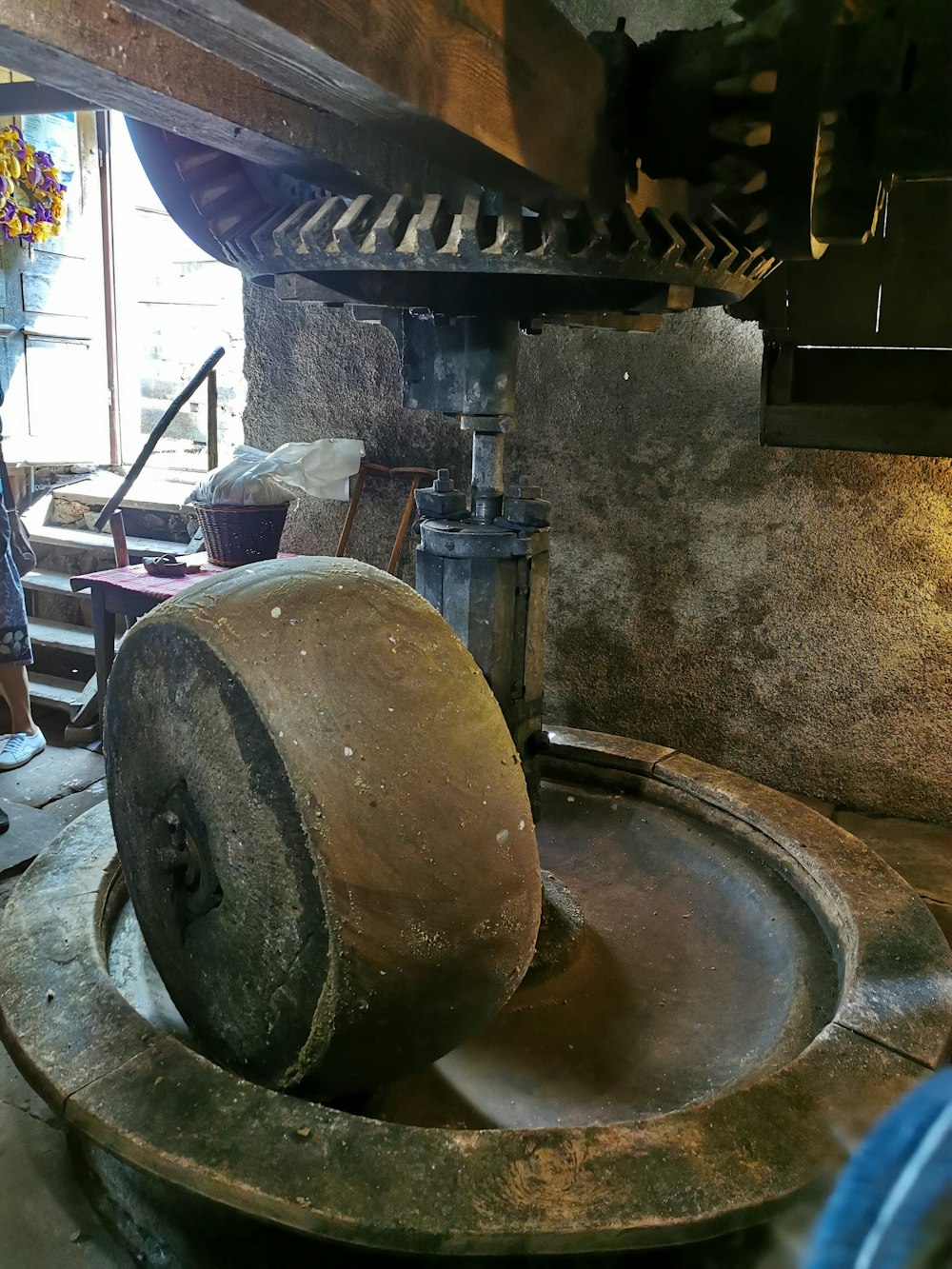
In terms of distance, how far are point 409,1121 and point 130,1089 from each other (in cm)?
65

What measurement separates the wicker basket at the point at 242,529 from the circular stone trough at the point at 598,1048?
200 centimetres

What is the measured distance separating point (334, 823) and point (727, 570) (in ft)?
8.68

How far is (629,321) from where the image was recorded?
8.10 ft

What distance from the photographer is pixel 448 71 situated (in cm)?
127

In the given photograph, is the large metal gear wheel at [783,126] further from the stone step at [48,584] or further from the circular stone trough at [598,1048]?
the stone step at [48,584]

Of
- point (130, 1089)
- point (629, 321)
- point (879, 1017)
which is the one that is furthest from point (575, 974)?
point (629, 321)

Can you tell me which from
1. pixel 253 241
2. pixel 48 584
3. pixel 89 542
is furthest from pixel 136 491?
pixel 253 241

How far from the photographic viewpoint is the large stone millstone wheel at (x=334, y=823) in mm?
1587

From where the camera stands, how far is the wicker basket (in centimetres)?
453

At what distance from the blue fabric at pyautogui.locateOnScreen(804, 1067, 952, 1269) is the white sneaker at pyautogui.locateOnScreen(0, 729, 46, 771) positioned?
4749mm

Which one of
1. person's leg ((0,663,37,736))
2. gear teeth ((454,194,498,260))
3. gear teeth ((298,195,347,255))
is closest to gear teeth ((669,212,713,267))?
gear teeth ((454,194,498,260))

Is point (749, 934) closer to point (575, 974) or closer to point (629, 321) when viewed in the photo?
point (575, 974)

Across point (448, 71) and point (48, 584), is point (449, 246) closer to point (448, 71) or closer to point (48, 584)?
point (448, 71)

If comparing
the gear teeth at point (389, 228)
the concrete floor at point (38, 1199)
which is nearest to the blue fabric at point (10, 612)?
the concrete floor at point (38, 1199)
